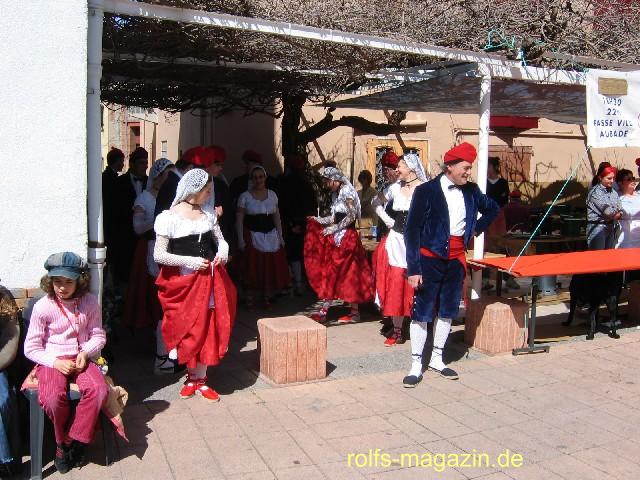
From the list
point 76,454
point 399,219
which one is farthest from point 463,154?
point 76,454

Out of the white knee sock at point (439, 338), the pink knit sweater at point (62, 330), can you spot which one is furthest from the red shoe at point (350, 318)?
the pink knit sweater at point (62, 330)

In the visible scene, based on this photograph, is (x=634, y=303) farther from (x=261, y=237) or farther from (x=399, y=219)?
(x=261, y=237)

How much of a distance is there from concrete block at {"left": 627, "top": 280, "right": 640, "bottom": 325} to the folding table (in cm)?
80

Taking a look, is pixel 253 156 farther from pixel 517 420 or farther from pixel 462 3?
pixel 517 420

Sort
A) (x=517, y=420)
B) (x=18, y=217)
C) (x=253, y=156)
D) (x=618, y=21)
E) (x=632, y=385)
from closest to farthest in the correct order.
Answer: (x=18, y=217), (x=517, y=420), (x=632, y=385), (x=618, y=21), (x=253, y=156)

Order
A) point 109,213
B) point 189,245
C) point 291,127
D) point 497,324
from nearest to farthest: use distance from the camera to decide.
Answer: point 189,245
point 497,324
point 109,213
point 291,127

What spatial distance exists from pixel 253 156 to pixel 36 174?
4.00 metres

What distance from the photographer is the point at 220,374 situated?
541cm

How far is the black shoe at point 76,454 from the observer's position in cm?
377

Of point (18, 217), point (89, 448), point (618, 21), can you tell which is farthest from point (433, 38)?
point (89, 448)

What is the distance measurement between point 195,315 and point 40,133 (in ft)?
4.95

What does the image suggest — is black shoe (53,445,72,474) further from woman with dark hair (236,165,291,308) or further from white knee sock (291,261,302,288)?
white knee sock (291,261,302,288)

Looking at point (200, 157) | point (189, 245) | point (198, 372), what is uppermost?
point (200, 157)

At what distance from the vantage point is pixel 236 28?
15.9 feet
